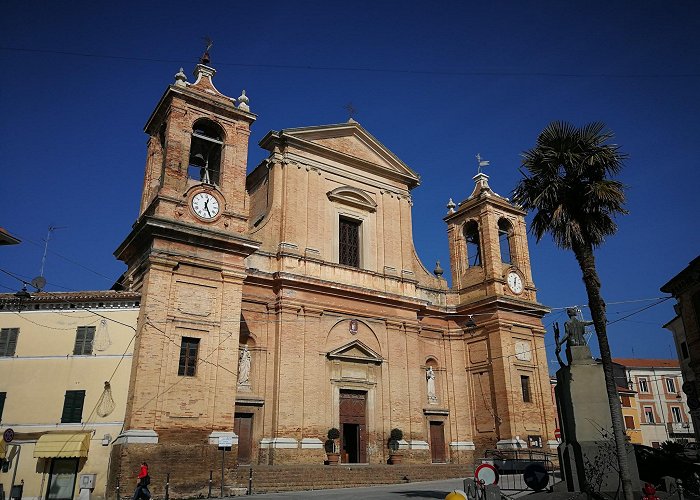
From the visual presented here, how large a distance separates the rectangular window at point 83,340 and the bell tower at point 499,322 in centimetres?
A: 1828

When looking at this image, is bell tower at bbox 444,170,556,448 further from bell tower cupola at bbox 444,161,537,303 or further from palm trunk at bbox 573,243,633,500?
palm trunk at bbox 573,243,633,500

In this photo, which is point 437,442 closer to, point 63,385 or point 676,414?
point 63,385

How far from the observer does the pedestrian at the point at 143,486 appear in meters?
14.6

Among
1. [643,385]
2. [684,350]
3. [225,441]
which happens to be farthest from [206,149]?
[643,385]

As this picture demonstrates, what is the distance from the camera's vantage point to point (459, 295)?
3058cm

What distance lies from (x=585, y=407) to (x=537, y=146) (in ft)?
21.9

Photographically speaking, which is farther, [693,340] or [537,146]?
[693,340]

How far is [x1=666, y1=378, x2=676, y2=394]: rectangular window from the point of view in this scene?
50.0 meters

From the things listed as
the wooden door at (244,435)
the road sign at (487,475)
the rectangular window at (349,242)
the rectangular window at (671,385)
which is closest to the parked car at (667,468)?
the road sign at (487,475)

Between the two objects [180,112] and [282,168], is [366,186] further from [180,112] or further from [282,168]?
[180,112]

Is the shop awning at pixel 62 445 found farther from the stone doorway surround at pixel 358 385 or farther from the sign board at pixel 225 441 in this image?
the stone doorway surround at pixel 358 385

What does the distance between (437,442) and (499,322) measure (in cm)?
661

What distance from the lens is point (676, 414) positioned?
49.4m

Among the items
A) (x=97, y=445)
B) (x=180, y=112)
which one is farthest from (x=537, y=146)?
(x=97, y=445)
